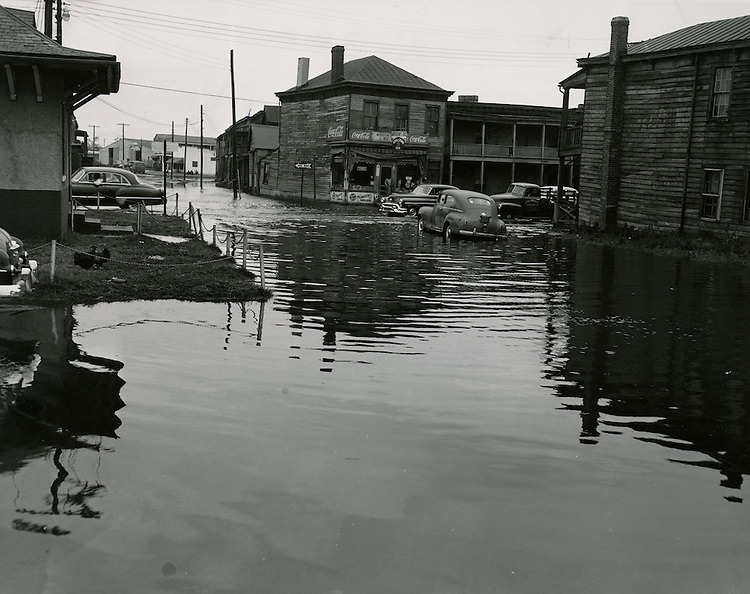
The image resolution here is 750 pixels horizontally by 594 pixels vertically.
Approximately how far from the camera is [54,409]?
8.01 metres

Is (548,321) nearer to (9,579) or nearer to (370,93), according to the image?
(9,579)

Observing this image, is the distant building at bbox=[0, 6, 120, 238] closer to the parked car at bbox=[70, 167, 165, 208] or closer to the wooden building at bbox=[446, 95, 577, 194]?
the parked car at bbox=[70, 167, 165, 208]

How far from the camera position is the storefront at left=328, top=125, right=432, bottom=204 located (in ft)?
193

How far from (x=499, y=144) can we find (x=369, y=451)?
2435 inches

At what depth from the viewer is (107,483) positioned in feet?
20.3

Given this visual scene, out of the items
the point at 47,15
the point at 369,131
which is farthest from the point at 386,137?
the point at 47,15

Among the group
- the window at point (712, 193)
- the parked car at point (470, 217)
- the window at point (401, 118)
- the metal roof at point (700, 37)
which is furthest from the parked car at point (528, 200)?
the window at point (712, 193)

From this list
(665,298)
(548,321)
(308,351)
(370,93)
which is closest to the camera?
(308,351)

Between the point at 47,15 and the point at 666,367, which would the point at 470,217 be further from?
the point at 666,367

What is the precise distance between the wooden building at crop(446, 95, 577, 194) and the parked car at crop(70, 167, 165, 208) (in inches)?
1080

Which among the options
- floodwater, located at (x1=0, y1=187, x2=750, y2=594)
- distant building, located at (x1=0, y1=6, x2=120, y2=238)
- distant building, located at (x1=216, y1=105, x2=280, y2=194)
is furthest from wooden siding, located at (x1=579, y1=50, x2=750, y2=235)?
distant building, located at (x1=216, y1=105, x2=280, y2=194)

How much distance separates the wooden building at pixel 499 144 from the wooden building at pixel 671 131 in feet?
85.3

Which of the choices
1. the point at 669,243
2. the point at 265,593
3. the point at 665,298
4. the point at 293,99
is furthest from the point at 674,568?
the point at 293,99

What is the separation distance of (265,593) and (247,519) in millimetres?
967
